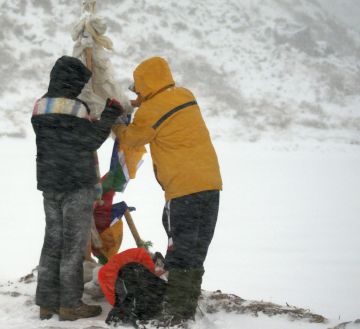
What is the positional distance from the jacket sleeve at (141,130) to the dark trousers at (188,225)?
1.40 feet

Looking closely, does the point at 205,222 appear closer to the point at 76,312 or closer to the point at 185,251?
the point at 185,251

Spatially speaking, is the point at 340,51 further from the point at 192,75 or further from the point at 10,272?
the point at 10,272

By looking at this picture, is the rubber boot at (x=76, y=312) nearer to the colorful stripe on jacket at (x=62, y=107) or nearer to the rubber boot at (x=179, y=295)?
the rubber boot at (x=179, y=295)

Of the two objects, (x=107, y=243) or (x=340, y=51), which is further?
(x=340, y=51)

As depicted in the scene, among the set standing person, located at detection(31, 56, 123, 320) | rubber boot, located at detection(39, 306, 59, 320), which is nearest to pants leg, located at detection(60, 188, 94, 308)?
standing person, located at detection(31, 56, 123, 320)

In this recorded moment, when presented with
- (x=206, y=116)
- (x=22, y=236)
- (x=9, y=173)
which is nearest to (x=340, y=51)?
(x=206, y=116)

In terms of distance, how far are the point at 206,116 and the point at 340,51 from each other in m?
20.8

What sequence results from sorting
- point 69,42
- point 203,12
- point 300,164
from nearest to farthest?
1. point 300,164
2. point 69,42
3. point 203,12

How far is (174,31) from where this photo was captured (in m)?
35.6

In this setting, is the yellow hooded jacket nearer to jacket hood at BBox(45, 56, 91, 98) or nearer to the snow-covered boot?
jacket hood at BBox(45, 56, 91, 98)

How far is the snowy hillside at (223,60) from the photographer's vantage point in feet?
87.8

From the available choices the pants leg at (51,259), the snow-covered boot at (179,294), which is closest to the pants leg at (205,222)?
the snow-covered boot at (179,294)

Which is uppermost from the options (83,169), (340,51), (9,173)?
(340,51)

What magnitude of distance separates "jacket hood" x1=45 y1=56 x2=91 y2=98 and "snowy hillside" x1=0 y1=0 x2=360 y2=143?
19.0 meters
